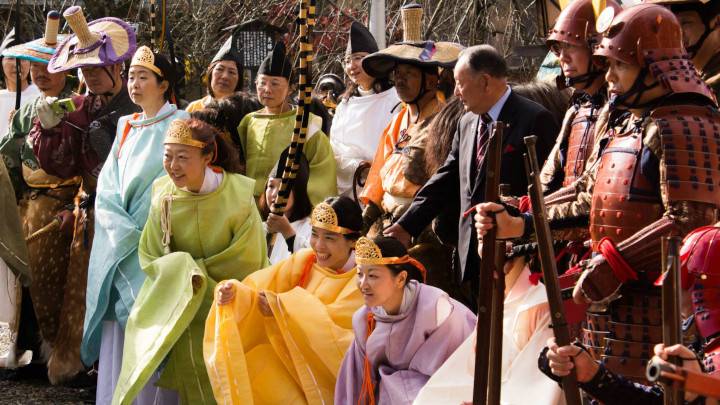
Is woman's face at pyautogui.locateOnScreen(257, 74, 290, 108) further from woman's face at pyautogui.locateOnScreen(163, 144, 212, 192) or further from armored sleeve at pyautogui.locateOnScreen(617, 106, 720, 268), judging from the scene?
armored sleeve at pyautogui.locateOnScreen(617, 106, 720, 268)

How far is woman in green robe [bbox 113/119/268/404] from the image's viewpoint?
608 centimetres

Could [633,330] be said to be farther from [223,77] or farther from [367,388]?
[223,77]

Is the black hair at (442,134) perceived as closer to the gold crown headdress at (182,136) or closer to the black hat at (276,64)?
the gold crown headdress at (182,136)

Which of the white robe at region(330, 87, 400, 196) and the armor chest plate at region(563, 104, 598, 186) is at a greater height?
the armor chest plate at region(563, 104, 598, 186)

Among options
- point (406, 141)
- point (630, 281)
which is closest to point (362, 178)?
point (406, 141)

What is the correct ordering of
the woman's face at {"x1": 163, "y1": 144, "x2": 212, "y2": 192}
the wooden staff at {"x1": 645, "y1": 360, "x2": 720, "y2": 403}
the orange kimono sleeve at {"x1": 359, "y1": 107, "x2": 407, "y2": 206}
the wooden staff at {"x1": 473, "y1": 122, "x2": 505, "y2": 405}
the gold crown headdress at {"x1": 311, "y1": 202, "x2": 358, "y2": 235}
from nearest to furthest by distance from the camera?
1. the wooden staff at {"x1": 645, "y1": 360, "x2": 720, "y2": 403}
2. the wooden staff at {"x1": 473, "y1": 122, "x2": 505, "y2": 405}
3. the gold crown headdress at {"x1": 311, "y1": 202, "x2": 358, "y2": 235}
4. the woman's face at {"x1": 163, "y1": 144, "x2": 212, "y2": 192}
5. the orange kimono sleeve at {"x1": 359, "y1": 107, "x2": 407, "y2": 206}

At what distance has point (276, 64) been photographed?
739 centimetres

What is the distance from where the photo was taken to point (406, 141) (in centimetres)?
632

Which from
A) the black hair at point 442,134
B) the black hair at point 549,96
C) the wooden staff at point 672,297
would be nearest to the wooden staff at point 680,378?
the wooden staff at point 672,297

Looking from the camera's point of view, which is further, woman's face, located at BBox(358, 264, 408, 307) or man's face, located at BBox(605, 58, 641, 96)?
woman's face, located at BBox(358, 264, 408, 307)

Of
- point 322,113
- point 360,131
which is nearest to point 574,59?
point 360,131

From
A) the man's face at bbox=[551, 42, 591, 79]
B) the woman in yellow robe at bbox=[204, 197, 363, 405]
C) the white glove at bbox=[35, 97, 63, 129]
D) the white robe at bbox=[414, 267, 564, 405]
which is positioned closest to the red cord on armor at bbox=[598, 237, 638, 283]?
the white robe at bbox=[414, 267, 564, 405]

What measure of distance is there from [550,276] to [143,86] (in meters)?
4.23

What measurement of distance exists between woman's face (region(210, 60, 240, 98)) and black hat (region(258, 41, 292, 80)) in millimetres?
540
